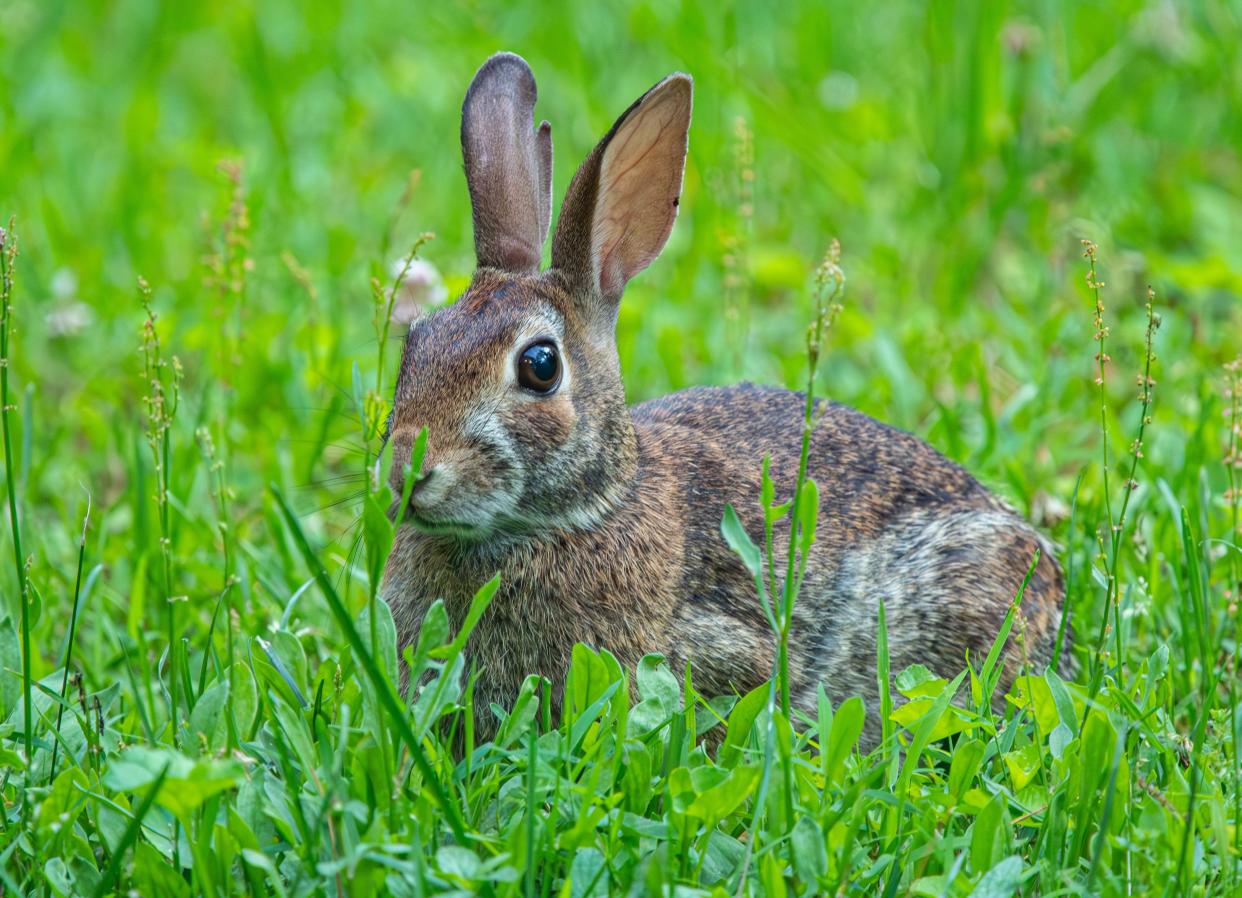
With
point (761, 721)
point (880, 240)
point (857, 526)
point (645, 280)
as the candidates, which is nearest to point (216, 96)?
point (645, 280)

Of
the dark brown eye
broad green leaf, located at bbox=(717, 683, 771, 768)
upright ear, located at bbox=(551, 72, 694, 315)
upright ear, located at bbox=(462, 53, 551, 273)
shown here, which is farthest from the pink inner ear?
broad green leaf, located at bbox=(717, 683, 771, 768)

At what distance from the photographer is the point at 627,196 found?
4.48 metres

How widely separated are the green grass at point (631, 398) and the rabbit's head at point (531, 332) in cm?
26

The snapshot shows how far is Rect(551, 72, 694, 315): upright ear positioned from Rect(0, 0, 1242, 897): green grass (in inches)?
27.7

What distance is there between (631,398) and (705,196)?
149 cm

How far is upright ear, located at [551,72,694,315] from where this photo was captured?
4.20 meters

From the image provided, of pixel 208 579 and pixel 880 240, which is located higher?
pixel 880 240

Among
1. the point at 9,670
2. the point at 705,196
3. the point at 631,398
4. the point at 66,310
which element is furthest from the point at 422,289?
the point at 9,670

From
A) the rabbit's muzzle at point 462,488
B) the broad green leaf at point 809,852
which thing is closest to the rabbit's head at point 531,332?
the rabbit's muzzle at point 462,488

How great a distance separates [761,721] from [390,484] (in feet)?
3.27

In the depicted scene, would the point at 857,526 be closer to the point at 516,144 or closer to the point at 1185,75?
the point at 516,144

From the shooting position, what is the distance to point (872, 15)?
9055 mm

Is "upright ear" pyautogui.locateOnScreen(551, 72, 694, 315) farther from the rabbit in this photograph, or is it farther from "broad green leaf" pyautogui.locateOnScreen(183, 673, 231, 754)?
"broad green leaf" pyautogui.locateOnScreen(183, 673, 231, 754)

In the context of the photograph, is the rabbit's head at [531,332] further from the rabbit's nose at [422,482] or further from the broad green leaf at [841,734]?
the broad green leaf at [841,734]
